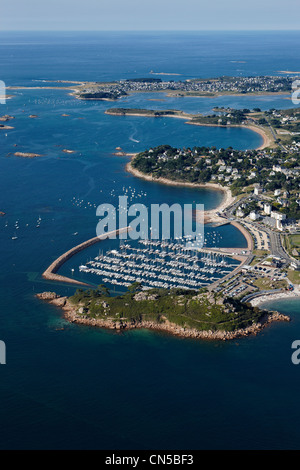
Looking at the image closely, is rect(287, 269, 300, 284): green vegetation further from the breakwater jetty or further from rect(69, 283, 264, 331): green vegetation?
the breakwater jetty

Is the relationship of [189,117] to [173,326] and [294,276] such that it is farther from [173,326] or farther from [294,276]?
[173,326]

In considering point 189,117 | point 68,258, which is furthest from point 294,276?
point 189,117

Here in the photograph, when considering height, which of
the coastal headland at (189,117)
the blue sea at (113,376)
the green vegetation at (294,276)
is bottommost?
the blue sea at (113,376)

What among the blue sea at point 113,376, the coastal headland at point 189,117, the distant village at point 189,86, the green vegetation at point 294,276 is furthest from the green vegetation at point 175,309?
the distant village at point 189,86

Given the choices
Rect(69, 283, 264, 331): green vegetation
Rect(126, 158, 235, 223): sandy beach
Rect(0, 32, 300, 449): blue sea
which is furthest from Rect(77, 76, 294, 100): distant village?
Rect(69, 283, 264, 331): green vegetation

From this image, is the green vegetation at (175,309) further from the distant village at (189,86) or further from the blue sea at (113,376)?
the distant village at (189,86)

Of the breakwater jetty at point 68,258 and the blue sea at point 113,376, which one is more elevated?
the breakwater jetty at point 68,258

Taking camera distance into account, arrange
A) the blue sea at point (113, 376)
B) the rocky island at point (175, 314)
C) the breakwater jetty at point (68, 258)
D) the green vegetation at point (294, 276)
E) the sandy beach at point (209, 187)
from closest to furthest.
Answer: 1. the blue sea at point (113, 376)
2. the rocky island at point (175, 314)
3. the green vegetation at point (294, 276)
4. the breakwater jetty at point (68, 258)
5. the sandy beach at point (209, 187)

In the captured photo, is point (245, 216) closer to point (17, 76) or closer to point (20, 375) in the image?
point (20, 375)
